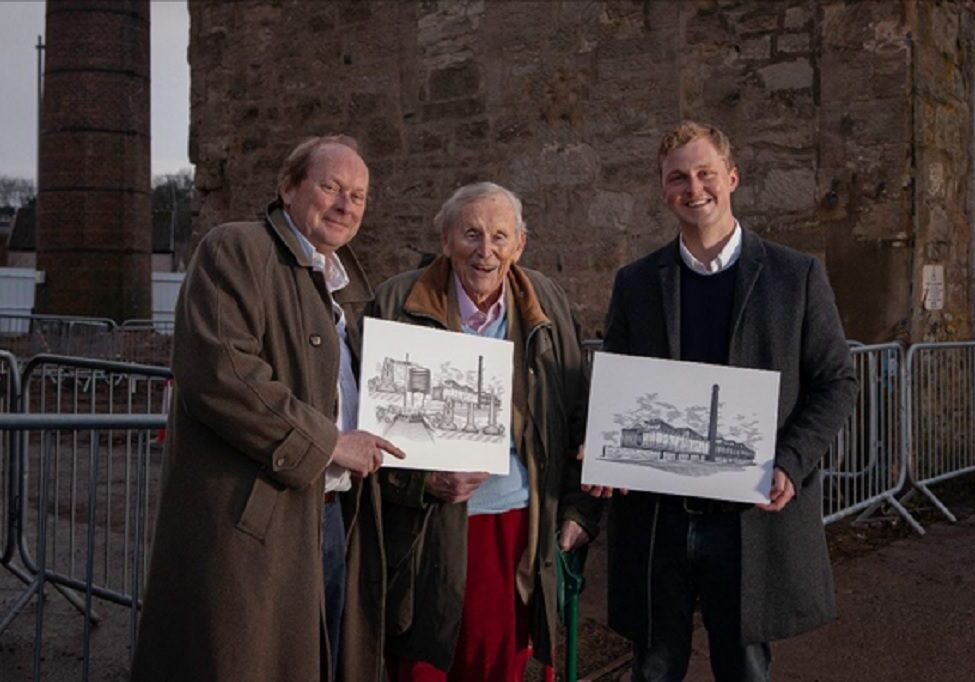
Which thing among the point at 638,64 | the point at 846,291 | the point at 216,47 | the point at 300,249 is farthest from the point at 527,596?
the point at 216,47

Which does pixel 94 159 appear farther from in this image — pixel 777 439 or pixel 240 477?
pixel 777 439

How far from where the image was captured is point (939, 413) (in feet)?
21.2

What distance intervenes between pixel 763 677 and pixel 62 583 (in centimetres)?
310

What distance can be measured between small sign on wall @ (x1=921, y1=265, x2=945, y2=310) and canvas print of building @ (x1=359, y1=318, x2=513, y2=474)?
14.1ft

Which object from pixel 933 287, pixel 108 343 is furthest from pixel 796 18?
pixel 108 343

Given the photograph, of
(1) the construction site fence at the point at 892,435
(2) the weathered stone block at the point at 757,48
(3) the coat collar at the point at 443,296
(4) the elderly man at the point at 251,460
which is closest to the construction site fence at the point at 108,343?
(2) the weathered stone block at the point at 757,48

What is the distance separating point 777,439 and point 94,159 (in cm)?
1789

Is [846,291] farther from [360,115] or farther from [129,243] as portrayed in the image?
[129,243]

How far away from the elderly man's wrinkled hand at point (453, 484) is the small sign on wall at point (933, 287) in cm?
439

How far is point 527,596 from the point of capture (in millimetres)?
2732

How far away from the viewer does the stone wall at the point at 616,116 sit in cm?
604

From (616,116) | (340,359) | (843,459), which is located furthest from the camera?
(616,116)

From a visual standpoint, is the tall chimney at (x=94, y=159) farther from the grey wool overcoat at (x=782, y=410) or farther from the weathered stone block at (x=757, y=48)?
the grey wool overcoat at (x=782, y=410)

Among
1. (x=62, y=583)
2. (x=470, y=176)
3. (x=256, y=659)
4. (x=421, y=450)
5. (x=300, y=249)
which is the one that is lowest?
(x=62, y=583)
